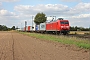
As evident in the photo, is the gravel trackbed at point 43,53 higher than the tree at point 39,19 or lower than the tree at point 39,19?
lower

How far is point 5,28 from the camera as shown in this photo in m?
190

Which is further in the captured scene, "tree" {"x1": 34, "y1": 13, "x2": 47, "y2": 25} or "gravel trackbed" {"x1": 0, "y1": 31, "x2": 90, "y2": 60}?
"tree" {"x1": 34, "y1": 13, "x2": 47, "y2": 25}

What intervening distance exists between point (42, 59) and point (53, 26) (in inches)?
1629

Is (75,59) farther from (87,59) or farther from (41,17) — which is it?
(41,17)

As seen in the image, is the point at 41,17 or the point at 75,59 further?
the point at 41,17

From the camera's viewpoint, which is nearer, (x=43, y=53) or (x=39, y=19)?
(x=43, y=53)

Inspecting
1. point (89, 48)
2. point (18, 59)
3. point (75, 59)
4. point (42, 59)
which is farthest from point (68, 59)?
point (89, 48)

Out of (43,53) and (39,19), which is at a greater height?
(39,19)

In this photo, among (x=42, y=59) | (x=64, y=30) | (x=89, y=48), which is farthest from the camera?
(x=64, y=30)

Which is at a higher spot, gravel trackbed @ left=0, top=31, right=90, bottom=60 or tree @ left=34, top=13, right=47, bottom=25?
tree @ left=34, top=13, right=47, bottom=25

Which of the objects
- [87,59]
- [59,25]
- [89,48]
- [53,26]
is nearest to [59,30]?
[59,25]

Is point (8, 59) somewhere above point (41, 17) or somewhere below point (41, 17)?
below

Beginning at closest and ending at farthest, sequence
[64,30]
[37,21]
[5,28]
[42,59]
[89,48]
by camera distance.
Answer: [42,59] < [89,48] < [64,30] < [37,21] < [5,28]

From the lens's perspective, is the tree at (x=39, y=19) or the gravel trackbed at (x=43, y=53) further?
the tree at (x=39, y=19)
